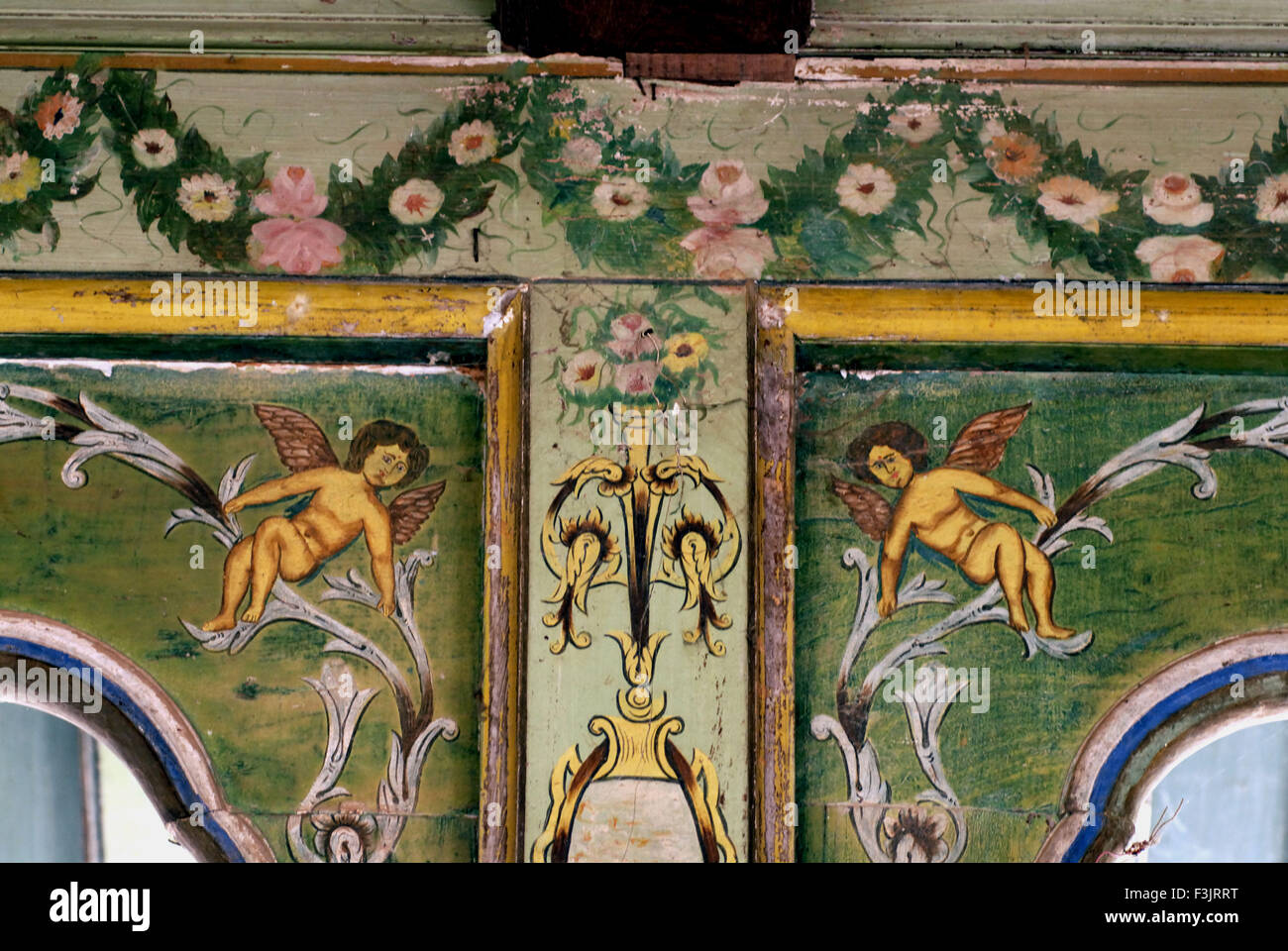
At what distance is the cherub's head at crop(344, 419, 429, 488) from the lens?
71.7 inches

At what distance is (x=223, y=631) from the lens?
181cm

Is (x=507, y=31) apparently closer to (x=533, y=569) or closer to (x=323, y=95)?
(x=323, y=95)

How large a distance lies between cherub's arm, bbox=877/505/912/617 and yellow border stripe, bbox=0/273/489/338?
2.38 feet

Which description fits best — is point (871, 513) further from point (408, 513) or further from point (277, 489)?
point (277, 489)

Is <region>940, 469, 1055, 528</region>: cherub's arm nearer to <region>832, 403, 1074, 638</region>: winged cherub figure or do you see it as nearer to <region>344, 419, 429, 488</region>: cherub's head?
<region>832, 403, 1074, 638</region>: winged cherub figure

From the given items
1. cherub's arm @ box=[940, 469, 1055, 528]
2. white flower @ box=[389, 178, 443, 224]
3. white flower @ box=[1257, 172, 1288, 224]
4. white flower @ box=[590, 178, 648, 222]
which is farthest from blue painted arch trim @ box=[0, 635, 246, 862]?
white flower @ box=[1257, 172, 1288, 224]

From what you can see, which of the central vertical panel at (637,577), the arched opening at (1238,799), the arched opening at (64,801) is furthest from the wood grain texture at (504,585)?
the arched opening at (1238,799)

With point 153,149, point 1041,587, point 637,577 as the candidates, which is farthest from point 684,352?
point 153,149

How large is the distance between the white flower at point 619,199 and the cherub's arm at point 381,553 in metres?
0.59

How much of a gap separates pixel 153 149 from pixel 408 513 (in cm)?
70

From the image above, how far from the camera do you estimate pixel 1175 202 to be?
5.86 ft

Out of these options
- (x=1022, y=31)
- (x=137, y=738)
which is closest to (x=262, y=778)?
(x=137, y=738)

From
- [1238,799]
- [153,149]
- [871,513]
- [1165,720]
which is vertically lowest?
[1238,799]

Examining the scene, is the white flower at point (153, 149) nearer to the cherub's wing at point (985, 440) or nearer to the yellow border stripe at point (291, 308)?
the yellow border stripe at point (291, 308)
